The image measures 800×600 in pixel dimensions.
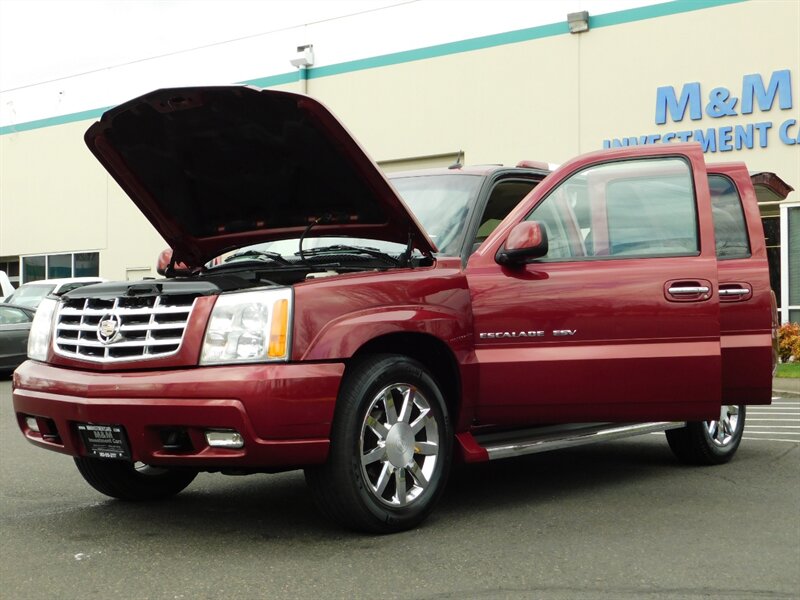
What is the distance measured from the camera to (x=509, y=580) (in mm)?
4391

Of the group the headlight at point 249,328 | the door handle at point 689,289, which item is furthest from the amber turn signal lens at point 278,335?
the door handle at point 689,289

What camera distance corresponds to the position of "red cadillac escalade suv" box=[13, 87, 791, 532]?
4895mm

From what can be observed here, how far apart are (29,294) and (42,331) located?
1774 cm

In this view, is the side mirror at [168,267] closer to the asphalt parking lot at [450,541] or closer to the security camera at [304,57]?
the asphalt parking lot at [450,541]

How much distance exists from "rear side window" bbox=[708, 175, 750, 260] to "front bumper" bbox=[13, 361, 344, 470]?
2.96 meters

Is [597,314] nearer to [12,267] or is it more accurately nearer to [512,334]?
[512,334]

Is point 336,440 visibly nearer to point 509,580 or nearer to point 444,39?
point 509,580

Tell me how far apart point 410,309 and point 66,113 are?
30.9 metres

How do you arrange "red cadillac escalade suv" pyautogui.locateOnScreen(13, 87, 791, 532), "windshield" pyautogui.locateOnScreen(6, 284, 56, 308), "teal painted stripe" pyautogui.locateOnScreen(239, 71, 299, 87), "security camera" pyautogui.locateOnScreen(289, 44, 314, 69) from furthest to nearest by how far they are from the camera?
"teal painted stripe" pyautogui.locateOnScreen(239, 71, 299, 87), "security camera" pyautogui.locateOnScreen(289, 44, 314, 69), "windshield" pyautogui.locateOnScreen(6, 284, 56, 308), "red cadillac escalade suv" pyautogui.locateOnScreen(13, 87, 791, 532)

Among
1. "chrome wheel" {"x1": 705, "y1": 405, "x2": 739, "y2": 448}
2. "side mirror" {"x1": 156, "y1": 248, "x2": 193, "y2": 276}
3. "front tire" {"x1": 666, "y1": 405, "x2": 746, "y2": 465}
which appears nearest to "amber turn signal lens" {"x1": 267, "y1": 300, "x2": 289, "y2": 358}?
"side mirror" {"x1": 156, "y1": 248, "x2": 193, "y2": 276}

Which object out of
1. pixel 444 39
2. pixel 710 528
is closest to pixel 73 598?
pixel 710 528

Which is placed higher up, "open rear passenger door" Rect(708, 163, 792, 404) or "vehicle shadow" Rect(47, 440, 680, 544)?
"open rear passenger door" Rect(708, 163, 792, 404)

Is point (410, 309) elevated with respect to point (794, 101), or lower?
lower

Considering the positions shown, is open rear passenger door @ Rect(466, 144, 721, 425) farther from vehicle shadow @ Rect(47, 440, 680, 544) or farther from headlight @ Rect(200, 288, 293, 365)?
headlight @ Rect(200, 288, 293, 365)
